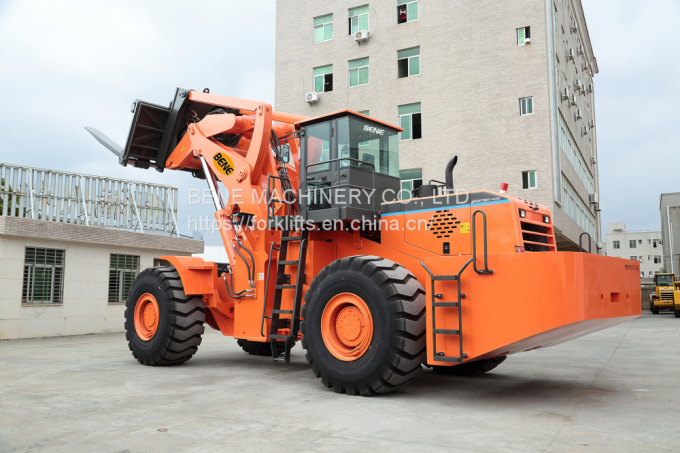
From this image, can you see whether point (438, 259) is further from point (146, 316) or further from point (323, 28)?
point (323, 28)

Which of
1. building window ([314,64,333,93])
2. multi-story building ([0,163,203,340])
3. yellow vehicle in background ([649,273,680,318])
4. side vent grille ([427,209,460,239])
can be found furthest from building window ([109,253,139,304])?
yellow vehicle in background ([649,273,680,318])

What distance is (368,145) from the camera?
8.16m

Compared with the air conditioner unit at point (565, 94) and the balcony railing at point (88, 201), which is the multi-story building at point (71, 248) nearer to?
the balcony railing at point (88, 201)

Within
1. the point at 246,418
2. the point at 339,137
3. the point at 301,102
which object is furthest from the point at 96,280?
the point at 301,102

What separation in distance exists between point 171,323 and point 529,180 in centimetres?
1738

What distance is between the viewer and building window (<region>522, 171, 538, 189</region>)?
22403 mm

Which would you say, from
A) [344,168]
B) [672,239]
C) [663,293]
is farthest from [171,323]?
[672,239]

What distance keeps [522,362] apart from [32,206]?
13.7 meters

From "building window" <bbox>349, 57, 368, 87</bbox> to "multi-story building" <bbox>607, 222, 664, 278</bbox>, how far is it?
265 feet

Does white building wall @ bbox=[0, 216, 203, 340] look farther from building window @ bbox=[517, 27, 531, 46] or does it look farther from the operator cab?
building window @ bbox=[517, 27, 531, 46]

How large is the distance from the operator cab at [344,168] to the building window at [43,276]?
10548 mm

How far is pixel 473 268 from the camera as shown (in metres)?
6.34

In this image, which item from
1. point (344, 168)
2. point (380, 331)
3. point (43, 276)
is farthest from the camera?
point (43, 276)

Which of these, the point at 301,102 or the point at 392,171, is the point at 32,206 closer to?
the point at 392,171
